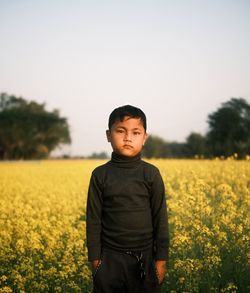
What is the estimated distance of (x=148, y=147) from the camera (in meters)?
66.2

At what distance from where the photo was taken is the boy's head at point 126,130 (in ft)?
8.23

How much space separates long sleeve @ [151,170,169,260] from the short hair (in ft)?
1.31

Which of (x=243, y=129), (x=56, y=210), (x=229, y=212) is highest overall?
(x=243, y=129)

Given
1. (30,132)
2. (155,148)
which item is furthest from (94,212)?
(155,148)

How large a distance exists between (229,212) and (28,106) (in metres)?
62.0

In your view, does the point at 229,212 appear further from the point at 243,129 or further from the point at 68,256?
the point at 243,129

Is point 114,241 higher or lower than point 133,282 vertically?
higher

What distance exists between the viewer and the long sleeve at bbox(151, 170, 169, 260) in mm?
2566

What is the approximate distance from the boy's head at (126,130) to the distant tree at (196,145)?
131 ft

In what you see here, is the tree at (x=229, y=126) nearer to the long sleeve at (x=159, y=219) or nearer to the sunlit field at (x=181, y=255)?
the sunlit field at (x=181, y=255)

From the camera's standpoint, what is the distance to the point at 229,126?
48.0 meters

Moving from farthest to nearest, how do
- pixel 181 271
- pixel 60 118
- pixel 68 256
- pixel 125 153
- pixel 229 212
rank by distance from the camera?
pixel 60 118, pixel 229 212, pixel 68 256, pixel 181 271, pixel 125 153

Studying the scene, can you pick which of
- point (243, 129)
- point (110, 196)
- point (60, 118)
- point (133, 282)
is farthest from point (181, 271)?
point (60, 118)

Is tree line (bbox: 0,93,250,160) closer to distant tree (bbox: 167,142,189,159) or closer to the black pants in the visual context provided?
distant tree (bbox: 167,142,189,159)
